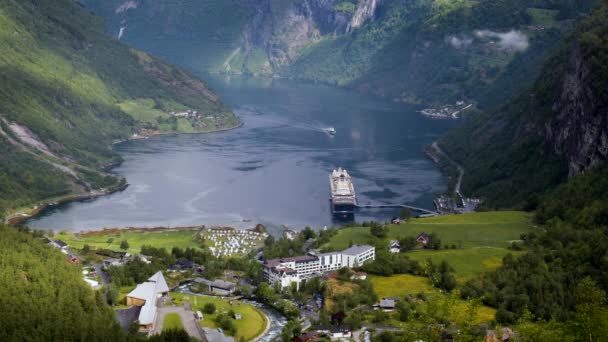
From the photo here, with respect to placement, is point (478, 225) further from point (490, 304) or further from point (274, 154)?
point (274, 154)

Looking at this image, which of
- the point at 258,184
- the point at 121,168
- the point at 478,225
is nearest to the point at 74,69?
the point at 121,168

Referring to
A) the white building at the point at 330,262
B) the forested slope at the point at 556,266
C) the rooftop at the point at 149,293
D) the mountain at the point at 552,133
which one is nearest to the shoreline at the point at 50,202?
the rooftop at the point at 149,293

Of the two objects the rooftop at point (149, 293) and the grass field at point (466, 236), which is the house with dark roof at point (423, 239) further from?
the rooftop at point (149, 293)

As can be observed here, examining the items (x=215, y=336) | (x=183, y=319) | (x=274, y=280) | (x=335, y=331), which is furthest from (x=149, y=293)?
(x=335, y=331)

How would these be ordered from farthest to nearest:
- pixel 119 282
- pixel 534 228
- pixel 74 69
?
pixel 74 69
pixel 534 228
pixel 119 282

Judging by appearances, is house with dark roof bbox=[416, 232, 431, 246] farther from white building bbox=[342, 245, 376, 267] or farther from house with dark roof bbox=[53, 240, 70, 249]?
house with dark roof bbox=[53, 240, 70, 249]

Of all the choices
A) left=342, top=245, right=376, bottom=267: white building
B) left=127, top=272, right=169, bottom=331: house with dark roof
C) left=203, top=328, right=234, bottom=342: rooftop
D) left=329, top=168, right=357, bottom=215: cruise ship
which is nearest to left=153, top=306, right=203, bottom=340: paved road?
left=127, top=272, right=169, bottom=331: house with dark roof
